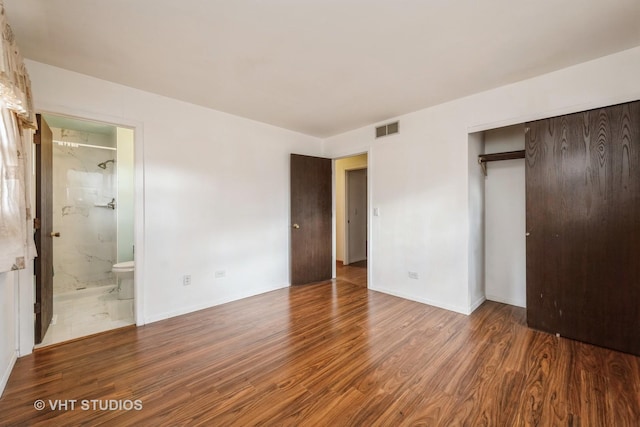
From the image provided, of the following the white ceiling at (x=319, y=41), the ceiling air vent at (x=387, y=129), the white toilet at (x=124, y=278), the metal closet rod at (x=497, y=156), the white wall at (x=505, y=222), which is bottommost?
the white toilet at (x=124, y=278)

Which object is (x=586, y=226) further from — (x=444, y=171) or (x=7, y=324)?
(x=7, y=324)

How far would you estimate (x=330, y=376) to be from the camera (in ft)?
6.31

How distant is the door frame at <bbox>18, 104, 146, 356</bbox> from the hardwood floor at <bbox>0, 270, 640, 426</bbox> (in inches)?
6.7

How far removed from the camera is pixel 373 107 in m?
3.29

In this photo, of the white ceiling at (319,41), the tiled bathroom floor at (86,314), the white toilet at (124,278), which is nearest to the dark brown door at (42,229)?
the tiled bathroom floor at (86,314)

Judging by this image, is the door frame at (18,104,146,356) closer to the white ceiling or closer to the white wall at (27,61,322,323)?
the white wall at (27,61,322,323)

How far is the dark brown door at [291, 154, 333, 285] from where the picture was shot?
4137 millimetres

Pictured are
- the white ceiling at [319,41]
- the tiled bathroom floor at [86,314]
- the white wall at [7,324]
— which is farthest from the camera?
the tiled bathroom floor at [86,314]

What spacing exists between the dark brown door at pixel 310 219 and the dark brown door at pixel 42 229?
267cm

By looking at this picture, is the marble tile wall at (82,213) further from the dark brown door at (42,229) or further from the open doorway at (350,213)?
the open doorway at (350,213)

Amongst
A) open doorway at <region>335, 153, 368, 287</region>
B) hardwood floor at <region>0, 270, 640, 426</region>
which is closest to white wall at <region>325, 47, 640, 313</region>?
hardwood floor at <region>0, 270, 640, 426</region>

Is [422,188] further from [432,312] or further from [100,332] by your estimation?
[100,332]

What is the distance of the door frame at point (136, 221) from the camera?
7.24 feet

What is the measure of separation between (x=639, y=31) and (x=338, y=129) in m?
3.01
